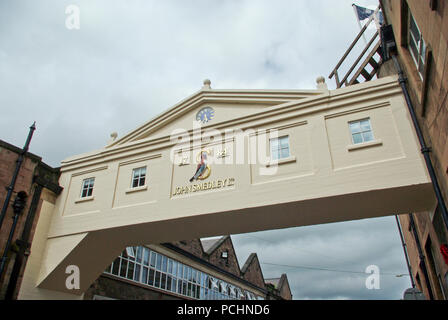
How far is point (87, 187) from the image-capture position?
16.0 metres

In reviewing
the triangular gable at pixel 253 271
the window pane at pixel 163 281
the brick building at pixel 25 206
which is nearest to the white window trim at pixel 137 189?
the brick building at pixel 25 206

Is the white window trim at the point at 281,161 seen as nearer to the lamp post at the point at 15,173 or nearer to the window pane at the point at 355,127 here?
the window pane at the point at 355,127

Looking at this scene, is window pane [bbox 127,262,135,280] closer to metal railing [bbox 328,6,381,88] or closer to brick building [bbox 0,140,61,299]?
brick building [bbox 0,140,61,299]

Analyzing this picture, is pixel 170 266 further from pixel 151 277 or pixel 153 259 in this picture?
pixel 151 277

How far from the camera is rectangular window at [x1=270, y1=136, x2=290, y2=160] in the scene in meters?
12.6

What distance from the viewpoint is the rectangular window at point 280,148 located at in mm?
12602

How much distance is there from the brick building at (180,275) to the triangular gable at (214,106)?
7.95 m

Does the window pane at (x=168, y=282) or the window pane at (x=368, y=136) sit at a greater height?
the window pane at (x=368, y=136)

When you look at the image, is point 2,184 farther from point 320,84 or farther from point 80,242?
point 320,84

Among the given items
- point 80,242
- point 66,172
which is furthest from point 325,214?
point 66,172

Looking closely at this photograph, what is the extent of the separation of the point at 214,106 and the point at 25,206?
8912 millimetres

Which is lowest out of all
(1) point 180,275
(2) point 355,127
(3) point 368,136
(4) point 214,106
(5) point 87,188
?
(1) point 180,275

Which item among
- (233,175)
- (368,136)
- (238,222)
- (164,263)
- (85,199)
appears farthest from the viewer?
(164,263)

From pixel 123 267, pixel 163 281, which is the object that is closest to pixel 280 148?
pixel 123 267
